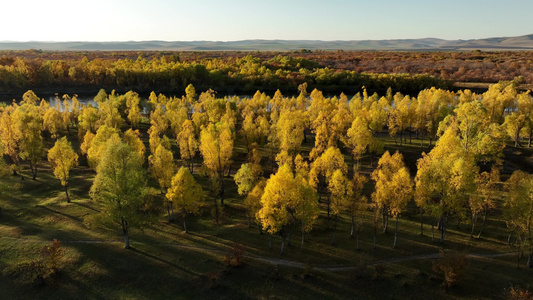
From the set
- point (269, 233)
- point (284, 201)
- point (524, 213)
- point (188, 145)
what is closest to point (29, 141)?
point (188, 145)

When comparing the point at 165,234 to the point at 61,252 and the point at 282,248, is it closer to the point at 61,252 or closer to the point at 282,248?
the point at 61,252

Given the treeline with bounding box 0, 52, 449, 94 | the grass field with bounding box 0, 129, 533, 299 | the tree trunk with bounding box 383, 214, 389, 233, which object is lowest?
the grass field with bounding box 0, 129, 533, 299

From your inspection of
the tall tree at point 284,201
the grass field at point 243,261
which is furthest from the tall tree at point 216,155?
the tall tree at point 284,201

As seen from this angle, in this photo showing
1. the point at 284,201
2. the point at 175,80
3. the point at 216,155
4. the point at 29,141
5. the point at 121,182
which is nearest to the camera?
the point at 284,201

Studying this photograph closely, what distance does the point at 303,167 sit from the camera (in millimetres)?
55406

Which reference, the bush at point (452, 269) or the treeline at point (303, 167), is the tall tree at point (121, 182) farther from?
the bush at point (452, 269)

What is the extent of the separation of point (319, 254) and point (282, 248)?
5.22 metres

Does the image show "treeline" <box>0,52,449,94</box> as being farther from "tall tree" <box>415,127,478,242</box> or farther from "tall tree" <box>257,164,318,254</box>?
"tall tree" <box>257,164,318,254</box>

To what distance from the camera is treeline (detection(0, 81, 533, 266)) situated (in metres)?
41.8

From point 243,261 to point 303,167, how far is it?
2057cm

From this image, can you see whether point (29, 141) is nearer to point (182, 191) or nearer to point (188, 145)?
point (188, 145)

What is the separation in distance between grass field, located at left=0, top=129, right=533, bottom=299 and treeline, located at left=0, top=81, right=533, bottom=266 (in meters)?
2.47

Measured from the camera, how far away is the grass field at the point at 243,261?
36.4 meters

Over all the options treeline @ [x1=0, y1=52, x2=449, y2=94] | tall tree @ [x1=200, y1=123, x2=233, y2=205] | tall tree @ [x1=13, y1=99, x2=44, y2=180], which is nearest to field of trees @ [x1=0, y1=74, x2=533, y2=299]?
tall tree @ [x1=200, y1=123, x2=233, y2=205]
